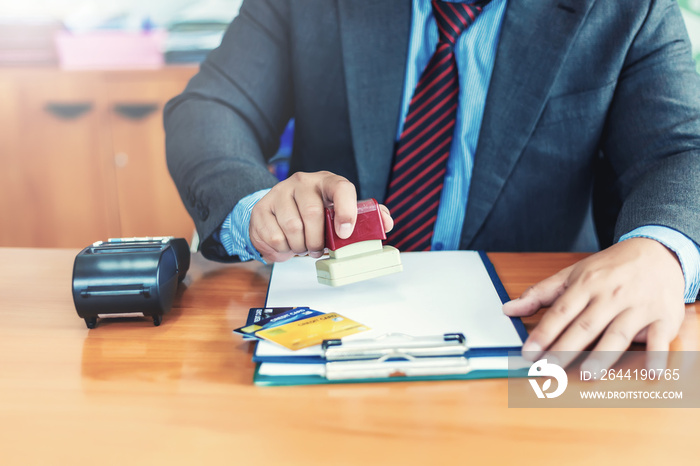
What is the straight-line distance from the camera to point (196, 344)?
56 cm

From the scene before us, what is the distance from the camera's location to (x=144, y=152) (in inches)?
88.9

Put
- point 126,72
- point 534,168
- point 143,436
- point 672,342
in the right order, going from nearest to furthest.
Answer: point 143,436, point 672,342, point 534,168, point 126,72

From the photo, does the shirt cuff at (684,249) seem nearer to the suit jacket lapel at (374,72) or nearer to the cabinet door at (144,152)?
the suit jacket lapel at (374,72)

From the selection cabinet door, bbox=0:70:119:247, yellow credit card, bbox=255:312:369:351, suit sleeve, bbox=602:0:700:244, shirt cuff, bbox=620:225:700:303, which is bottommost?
cabinet door, bbox=0:70:119:247

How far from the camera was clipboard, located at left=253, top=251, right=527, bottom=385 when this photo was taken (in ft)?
1.55

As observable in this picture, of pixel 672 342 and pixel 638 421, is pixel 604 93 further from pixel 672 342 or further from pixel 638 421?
pixel 638 421

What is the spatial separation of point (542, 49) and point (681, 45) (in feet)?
0.76

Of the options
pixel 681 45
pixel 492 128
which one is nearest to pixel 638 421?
pixel 492 128

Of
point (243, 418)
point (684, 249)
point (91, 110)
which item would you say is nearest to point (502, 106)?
point (684, 249)

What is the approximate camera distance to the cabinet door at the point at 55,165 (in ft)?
7.27

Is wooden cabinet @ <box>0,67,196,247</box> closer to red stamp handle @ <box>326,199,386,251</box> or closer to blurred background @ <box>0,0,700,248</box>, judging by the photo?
blurred background @ <box>0,0,700,248</box>

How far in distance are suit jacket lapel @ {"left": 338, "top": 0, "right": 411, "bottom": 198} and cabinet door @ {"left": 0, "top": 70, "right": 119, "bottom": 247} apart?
154 centimetres

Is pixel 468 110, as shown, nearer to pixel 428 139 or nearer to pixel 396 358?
pixel 428 139

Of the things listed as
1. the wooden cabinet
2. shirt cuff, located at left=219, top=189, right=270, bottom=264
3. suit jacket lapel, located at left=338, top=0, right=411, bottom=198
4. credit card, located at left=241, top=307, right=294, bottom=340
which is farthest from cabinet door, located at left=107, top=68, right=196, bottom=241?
credit card, located at left=241, top=307, right=294, bottom=340
